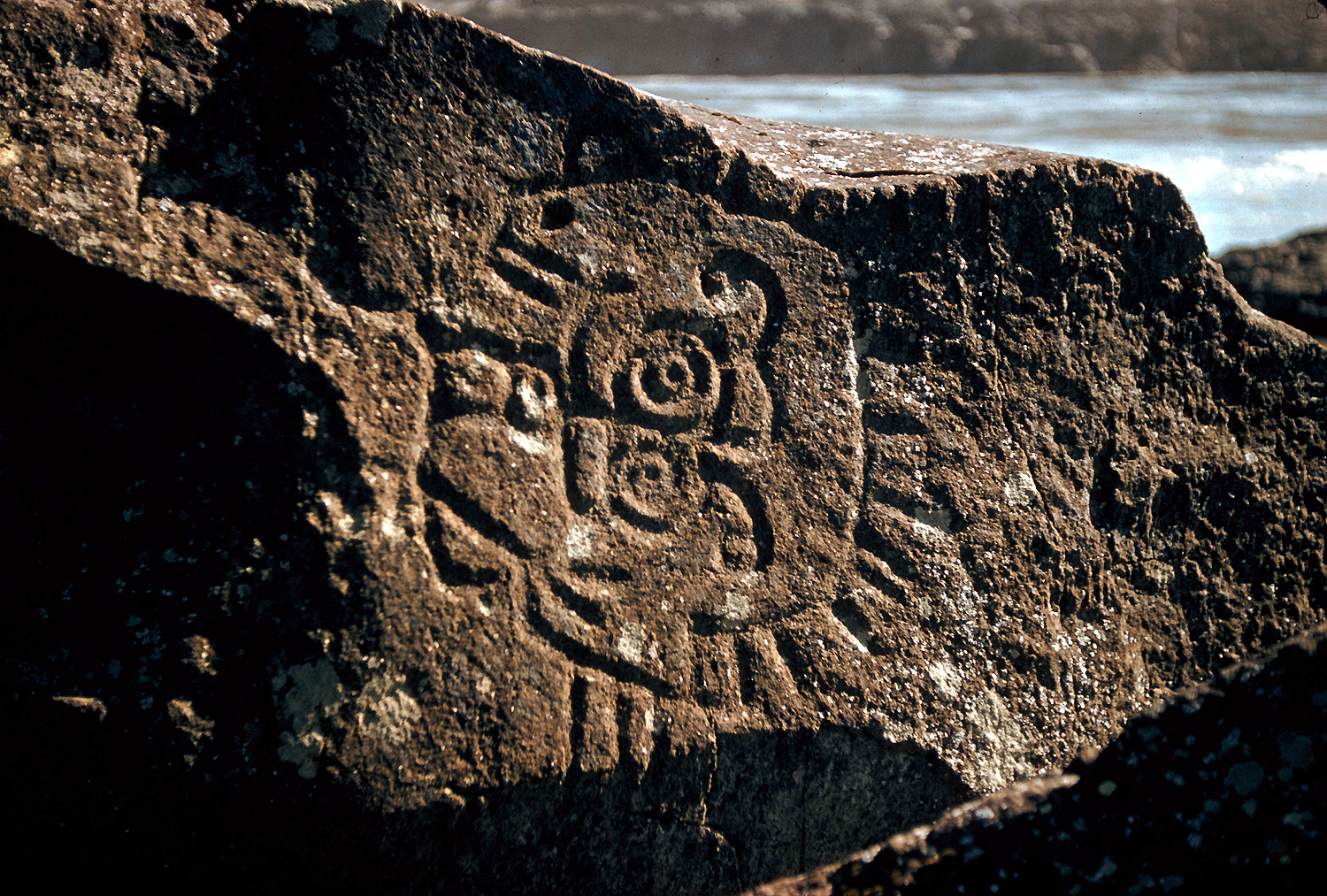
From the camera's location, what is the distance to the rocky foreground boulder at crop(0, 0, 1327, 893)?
1.31 metres

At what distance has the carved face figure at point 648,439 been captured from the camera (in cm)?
151

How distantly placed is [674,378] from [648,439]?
133 mm

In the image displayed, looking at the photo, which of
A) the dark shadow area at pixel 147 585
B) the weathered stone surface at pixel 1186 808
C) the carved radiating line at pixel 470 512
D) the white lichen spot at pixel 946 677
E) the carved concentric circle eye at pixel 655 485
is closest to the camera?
the weathered stone surface at pixel 1186 808

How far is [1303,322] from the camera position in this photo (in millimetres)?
5859

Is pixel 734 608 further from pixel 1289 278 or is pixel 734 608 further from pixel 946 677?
pixel 1289 278

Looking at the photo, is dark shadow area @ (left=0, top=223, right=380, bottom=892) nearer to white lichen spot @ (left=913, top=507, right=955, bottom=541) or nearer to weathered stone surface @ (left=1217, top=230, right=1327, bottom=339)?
white lichen spot @ (left=913, top=507, right=955, bottom=541)

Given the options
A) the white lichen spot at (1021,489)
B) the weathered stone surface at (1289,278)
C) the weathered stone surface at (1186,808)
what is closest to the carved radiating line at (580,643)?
the weathered stone surface at (1186,808)

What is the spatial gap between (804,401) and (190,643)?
1143 mm

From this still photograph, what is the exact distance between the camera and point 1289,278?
243 inches

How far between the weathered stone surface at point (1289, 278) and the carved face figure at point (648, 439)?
17.9 ft

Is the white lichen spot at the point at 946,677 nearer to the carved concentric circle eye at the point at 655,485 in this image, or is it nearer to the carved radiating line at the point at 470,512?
the carved concentric circle eye at the point at 655,485

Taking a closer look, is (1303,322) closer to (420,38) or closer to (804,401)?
(804,401)

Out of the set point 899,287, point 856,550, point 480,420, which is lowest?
point 856,550

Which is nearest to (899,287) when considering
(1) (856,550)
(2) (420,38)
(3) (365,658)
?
(1) (856,550)
